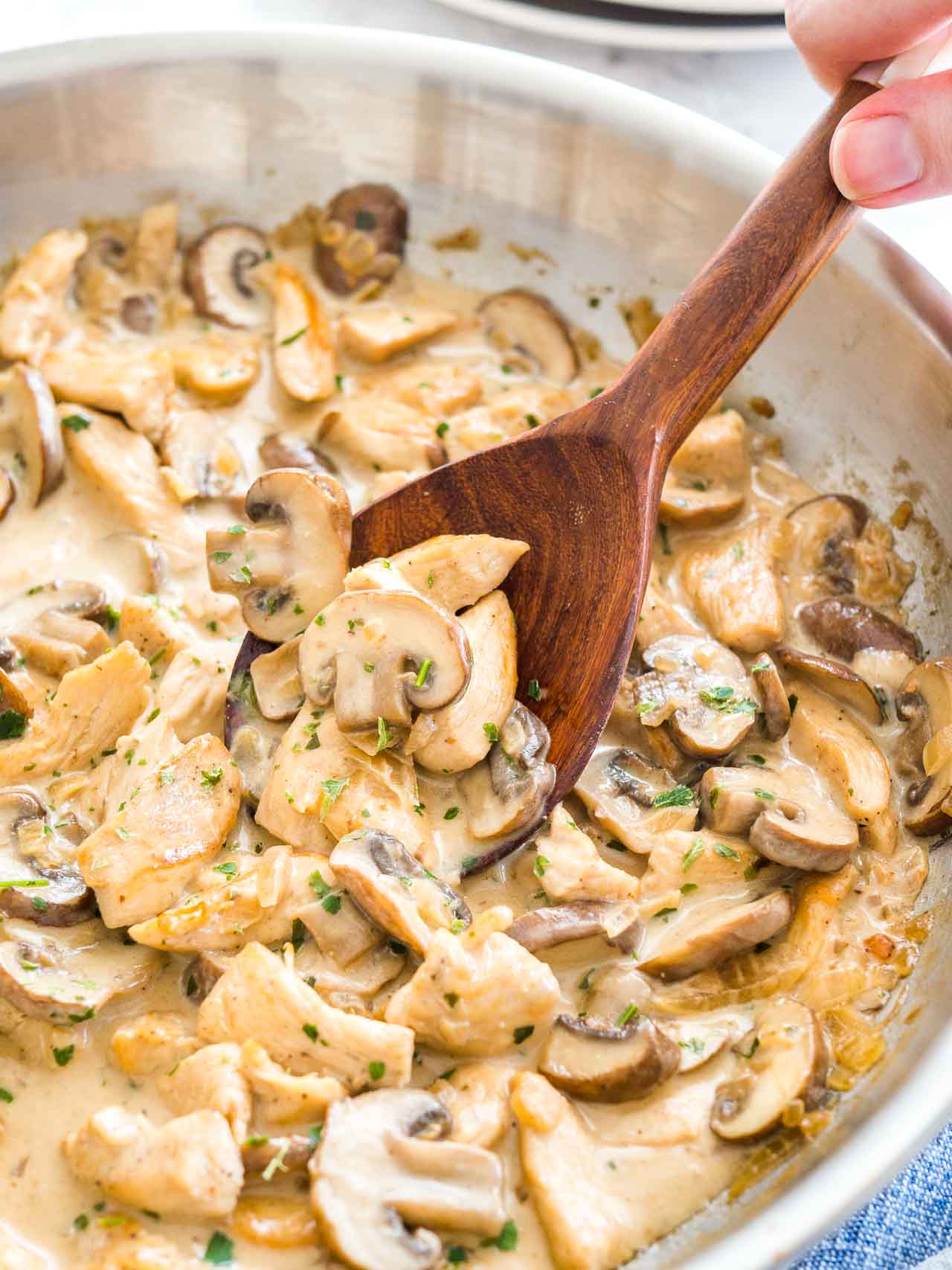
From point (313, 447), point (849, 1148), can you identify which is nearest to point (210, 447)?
point (313, 447)

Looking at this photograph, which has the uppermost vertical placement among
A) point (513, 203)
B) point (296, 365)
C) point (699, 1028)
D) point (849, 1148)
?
point (513, 203)

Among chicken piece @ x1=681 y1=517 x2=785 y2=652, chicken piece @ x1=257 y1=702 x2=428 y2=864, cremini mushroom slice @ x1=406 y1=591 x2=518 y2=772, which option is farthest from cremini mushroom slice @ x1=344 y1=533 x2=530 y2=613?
chicken piece @ x1=681 y1=517 x2=785 y2=652

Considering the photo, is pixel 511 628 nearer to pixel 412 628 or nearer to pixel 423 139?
pixel 412 628

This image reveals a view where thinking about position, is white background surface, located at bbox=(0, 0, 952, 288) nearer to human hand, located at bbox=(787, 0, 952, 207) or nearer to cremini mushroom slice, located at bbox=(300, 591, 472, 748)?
human hand, located at bbox=(787, 0, 952, 207)

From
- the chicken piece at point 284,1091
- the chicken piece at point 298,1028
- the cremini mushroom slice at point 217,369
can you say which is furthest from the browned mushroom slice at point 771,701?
the cremini mushroom slice at point 217,369

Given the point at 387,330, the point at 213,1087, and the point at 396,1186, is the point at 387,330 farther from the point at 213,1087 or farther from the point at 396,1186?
the point at 396,1186

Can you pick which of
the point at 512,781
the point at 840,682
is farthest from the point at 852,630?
the point at 512,781
